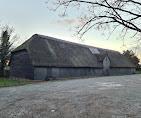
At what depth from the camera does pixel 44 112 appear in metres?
5.48

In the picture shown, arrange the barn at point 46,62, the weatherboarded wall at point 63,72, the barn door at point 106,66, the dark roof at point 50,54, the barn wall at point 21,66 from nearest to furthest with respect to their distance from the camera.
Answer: the weatherboarded wall at point 63,72 < the barn at point 46,62 < the barn wall at point 21,66 < the dark roof at point 50,54 < the barn door at point 106,66

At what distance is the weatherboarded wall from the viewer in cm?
2197

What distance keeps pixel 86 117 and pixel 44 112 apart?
1.89m

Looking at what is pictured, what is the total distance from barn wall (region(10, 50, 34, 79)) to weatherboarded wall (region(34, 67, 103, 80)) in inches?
47.1

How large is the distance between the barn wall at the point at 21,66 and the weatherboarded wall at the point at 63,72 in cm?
120

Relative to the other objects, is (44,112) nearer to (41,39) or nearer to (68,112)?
(68,112)

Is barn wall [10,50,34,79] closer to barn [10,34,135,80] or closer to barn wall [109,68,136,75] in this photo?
barn [10,34,135,80]

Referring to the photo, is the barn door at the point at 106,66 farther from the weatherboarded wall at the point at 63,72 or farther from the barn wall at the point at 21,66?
the barn wall at the point at 21,66

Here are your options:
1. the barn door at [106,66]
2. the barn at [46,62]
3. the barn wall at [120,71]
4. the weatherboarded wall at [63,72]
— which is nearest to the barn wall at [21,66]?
the barn at [46,62]

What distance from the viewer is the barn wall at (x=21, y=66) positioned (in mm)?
22258

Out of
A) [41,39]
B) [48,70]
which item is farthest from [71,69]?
[41,39]

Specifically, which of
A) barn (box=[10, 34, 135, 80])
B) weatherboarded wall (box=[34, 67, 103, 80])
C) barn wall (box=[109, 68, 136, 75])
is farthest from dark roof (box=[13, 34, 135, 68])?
barn wall (box=[109, 68, 136, 75])

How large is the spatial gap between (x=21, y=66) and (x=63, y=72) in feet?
27.5

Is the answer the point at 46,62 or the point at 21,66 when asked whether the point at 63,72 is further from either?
the point at 21,66
